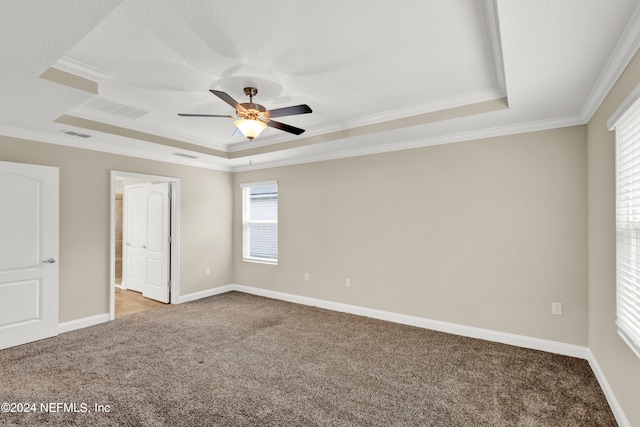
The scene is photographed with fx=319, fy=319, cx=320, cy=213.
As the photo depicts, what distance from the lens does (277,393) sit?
254 cm

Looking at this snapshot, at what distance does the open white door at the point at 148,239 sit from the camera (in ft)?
17.6

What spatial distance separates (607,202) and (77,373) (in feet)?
15.4

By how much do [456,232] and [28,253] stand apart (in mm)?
4948

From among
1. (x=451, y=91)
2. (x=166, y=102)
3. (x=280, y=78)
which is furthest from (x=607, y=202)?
(x=166, y=102)

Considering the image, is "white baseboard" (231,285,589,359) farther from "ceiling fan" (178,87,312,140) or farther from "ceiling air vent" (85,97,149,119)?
"ceiling air vent" (85,97,149,119)

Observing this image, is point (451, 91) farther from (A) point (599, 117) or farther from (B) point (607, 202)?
(B) point (607, 202)

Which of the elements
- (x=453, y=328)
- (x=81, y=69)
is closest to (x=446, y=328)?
(x=453, y=328)

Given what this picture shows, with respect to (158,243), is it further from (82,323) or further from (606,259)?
(606,259)

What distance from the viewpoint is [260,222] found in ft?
19.4

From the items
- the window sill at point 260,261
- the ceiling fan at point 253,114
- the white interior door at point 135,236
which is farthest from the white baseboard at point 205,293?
the ceiling fan at point 253,114

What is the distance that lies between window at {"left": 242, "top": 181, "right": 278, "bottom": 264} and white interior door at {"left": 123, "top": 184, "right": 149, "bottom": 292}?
1.76 meters

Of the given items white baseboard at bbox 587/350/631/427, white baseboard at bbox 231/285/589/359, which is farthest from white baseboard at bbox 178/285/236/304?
white baseboard at bbox 587/350/631/427

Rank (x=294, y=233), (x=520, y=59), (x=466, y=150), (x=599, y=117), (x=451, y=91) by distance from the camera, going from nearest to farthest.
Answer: (x=520, y=59) < (x=599, y=117) < (x=451, y=91) < (x=466, y=150) < (x=294, y=233)

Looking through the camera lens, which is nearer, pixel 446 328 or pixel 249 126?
pixel 249 126
